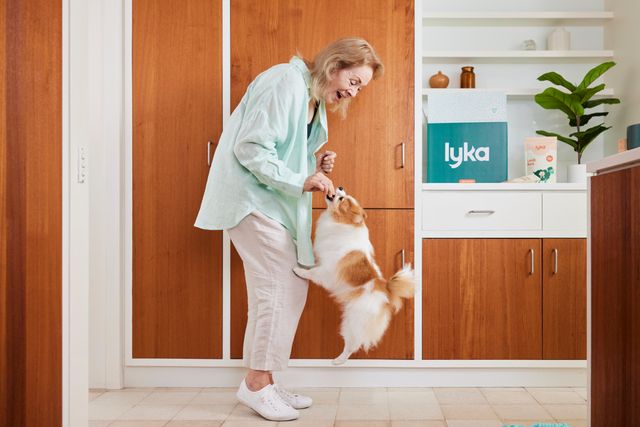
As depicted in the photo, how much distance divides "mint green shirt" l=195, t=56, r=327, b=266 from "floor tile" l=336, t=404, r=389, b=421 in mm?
571

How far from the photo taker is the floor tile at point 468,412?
2035 millimetres

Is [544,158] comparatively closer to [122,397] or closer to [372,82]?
[372,82]

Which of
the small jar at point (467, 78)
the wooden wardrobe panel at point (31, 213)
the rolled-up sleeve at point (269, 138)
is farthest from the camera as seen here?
the small jar at point (467, 78)

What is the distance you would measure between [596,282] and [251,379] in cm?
124

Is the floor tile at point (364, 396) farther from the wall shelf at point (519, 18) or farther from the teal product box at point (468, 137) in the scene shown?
the wall shelf at point (519, 18)

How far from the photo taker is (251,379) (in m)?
2.10

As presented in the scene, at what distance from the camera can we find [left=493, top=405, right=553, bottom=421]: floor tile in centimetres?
201

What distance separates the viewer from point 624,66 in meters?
2.64

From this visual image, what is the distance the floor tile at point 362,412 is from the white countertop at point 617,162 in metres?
1.13

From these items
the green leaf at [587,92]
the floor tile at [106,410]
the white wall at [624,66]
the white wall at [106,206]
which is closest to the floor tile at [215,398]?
the floor tile at [106,410]

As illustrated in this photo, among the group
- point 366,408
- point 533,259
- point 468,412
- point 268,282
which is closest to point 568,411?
point 468,412

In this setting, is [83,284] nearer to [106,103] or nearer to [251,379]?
[251,379]

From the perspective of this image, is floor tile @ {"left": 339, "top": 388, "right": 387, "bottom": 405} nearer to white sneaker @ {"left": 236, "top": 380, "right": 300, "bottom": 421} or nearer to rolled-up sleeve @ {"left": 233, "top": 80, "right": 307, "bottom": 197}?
white sneaker @ {"left": 236, "top": 380, "right": 300, "bottom": 421}

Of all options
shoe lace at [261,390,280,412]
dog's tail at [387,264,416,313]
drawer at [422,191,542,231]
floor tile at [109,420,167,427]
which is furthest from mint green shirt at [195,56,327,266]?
floor tile at [109,420,167,427]
